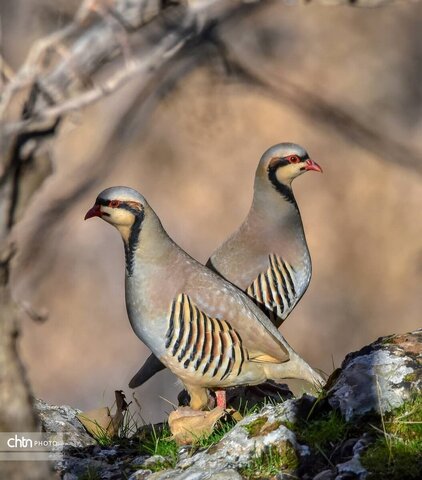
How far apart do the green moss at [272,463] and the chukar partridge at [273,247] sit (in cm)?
184

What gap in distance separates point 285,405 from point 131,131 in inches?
250

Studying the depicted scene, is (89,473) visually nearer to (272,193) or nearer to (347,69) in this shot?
(272,193)

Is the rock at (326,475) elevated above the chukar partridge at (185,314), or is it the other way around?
the chukar partridge at (185,314)

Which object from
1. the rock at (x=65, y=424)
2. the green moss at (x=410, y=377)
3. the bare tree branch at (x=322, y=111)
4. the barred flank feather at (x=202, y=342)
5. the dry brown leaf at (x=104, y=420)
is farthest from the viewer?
the bare tree branch at (x=322, y=111)

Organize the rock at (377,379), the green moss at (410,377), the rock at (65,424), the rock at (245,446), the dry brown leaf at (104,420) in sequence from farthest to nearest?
1. the dry brown leaf at (104,420)
2. the rock at (65,424)
3. the green moss at (410,377)
4. the rock at (377,379)
5. the rock at (245,446)

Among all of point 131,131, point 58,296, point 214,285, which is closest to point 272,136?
point 131,131

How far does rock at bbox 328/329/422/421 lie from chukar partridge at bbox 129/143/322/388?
1332 millimetres

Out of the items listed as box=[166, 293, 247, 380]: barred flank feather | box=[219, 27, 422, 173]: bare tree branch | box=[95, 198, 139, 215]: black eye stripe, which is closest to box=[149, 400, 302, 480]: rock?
box=[166, 293, 247, 380]: barred flank feather

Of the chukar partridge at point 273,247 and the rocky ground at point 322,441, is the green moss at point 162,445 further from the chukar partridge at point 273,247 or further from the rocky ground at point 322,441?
the chukar partridge at point 273,247

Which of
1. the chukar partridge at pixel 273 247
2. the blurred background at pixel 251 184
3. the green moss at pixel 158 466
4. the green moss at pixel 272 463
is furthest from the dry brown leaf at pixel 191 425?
the blurred background at pixel 251 184

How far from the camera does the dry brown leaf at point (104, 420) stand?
5355 millimetres

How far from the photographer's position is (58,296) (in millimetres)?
10391

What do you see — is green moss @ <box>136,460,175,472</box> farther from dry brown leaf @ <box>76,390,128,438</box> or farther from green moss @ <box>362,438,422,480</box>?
green moss @ <box>362,438,422,480</box>

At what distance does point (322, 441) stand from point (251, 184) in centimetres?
644
